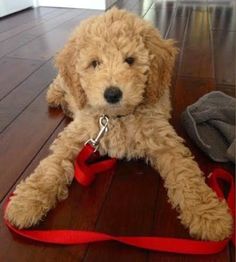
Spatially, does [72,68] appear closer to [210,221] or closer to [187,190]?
[187,190]

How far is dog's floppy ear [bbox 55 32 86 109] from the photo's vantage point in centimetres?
115

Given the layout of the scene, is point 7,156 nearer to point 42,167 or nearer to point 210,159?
point 42,167

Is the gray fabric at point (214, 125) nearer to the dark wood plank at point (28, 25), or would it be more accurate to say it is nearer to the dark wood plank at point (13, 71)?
the dark wood plank at point (13, 71)

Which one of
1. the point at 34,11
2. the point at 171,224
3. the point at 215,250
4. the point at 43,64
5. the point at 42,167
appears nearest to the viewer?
the point at 215,250

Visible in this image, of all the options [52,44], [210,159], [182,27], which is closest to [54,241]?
[210,159]

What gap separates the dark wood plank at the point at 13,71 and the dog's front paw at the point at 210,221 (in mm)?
1266

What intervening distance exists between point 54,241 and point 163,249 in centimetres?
31

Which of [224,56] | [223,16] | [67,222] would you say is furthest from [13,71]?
[223,16]

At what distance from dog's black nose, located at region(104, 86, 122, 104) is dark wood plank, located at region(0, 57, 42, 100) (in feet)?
3.25

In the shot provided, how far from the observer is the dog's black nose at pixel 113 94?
1.02 metres

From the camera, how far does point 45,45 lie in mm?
2768

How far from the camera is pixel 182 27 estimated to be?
11.1 feet

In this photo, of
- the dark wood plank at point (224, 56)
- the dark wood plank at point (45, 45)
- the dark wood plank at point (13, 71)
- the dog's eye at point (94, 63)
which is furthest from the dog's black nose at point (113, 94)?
the dark wood plank at point (45, 45)

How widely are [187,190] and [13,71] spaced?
5.04ft
